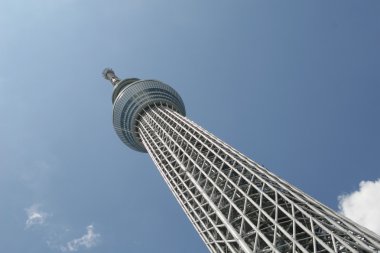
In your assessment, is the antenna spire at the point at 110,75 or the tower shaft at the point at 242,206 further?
the antenna spire at the point at 110,75

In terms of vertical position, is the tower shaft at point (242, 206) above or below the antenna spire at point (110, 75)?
below

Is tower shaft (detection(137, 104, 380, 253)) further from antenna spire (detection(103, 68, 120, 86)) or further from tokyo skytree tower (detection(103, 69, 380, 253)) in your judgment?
antenna spire (detection(103, 68, 120, 86))

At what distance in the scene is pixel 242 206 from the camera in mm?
40500

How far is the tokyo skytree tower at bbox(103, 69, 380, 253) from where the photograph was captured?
31.0 meters

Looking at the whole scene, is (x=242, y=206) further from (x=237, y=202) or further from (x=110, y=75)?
(x=110, y=75)

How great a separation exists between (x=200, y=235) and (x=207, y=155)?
12.6 m

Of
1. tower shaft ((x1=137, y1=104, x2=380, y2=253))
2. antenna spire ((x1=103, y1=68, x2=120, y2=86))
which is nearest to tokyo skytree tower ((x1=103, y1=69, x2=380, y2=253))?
tower shaft ((x1=137, y1=104, x2=380, y2=253))

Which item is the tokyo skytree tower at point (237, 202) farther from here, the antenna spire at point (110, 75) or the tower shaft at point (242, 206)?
the antenna spire at point (110, 75)

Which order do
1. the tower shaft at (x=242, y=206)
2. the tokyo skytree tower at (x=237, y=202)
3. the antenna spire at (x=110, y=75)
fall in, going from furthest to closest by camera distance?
the antenna spire at (x=110, y=75), the tokyo skytree tower at (x=237, y=202), the tower shaft at (x=242, y=206)

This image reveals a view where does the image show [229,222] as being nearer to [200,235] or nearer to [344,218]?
[200,235]

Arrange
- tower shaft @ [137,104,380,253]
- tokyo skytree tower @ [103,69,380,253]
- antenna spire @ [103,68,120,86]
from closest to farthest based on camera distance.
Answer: tower shaft @ [137,104,380,253], tokyo skytree tower @ [103,69,380,253], antenna spire @ [103,68,120,86]

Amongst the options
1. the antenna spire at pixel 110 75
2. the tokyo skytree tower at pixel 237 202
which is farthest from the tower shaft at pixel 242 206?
the antenna spire at pixel 110 75

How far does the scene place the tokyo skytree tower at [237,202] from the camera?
102 ft

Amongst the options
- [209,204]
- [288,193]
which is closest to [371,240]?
[288,193]
